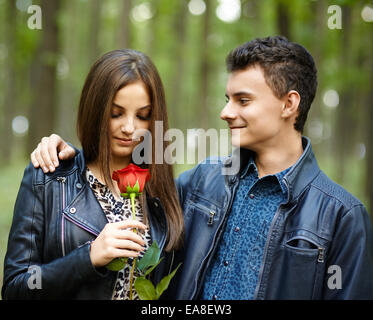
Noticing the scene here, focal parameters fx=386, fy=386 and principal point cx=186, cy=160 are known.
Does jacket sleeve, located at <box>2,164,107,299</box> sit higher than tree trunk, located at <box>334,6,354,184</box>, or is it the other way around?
tree trunk, located at <box>334,6,354,184</box>

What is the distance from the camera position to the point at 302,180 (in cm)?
229

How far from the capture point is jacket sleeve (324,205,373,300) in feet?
6.68

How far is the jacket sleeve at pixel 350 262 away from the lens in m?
2.04

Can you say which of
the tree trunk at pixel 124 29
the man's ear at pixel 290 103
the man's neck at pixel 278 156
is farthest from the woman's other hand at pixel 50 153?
the tree trunk at pixel 124 29

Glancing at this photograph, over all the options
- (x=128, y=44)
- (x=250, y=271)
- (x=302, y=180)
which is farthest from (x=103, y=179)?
(x=128, y=44)

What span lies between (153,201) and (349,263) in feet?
3.66

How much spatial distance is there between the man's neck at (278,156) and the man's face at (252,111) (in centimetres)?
6

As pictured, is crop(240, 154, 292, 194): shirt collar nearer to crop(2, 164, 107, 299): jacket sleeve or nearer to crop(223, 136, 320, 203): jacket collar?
crop(223, 136, 320, 203): jacket collar

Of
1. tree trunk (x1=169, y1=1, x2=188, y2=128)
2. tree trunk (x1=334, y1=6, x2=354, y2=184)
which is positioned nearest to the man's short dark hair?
tree trunk (x1=334, y1=6, x2=354, y2=184)

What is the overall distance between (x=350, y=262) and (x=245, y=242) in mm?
574

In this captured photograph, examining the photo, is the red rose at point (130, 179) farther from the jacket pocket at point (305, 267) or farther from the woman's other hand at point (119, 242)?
the jacket pocket at point (305, 267)

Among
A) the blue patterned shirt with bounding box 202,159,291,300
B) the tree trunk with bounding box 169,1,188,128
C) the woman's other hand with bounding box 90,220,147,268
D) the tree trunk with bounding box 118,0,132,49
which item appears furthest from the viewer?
the tree trunk with bounding box 169,1,188,128

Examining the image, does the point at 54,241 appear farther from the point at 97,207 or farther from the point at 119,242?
the point at 119,242

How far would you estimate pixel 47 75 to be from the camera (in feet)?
25.4
